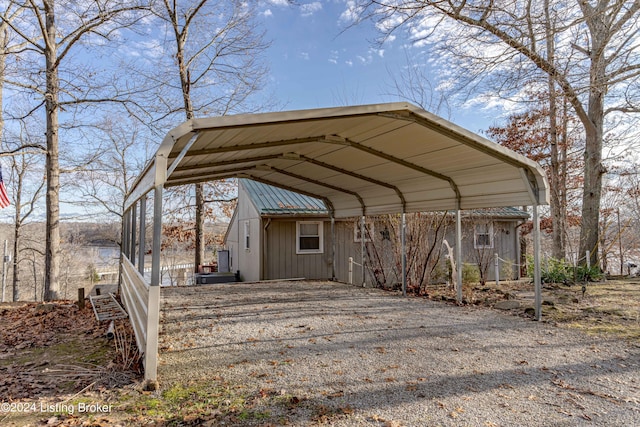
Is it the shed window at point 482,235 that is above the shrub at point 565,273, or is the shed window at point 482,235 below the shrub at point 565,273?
above

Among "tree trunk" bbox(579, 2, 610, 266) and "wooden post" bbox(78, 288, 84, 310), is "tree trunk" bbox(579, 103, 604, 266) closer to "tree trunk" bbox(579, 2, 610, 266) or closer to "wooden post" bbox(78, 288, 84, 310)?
"tree trunk" bbox(579, 2, 610, 266)

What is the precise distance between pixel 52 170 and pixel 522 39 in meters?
12.0

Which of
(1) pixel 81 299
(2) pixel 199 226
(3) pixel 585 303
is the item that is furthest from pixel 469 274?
(2) pixel 199 226

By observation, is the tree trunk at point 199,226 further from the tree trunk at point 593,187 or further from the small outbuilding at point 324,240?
the tree trunk at point 593,187

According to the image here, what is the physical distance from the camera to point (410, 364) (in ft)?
14.1

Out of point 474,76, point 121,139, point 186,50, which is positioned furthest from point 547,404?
point 121,139

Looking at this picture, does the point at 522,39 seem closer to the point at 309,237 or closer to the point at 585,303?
the point at 585,303

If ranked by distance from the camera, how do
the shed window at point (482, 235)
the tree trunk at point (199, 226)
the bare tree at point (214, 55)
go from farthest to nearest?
the tree trunk at point (199, 226) < the bare tree at point (214, 55) < the shed window at point (482, 235)

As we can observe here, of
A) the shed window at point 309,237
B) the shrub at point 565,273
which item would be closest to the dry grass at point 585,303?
the shrub at point 565,273

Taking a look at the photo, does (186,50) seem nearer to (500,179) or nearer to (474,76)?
(474,76)

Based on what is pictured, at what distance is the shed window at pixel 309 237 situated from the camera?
13094mm

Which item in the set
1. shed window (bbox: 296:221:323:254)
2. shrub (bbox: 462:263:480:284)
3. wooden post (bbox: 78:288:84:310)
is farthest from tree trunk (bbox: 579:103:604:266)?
wooden post (bbox: 78:288:84:310)

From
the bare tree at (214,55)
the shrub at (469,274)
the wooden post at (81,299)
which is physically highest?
the bare tree at (214,55)

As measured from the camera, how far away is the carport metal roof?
A: 4.73 metres
